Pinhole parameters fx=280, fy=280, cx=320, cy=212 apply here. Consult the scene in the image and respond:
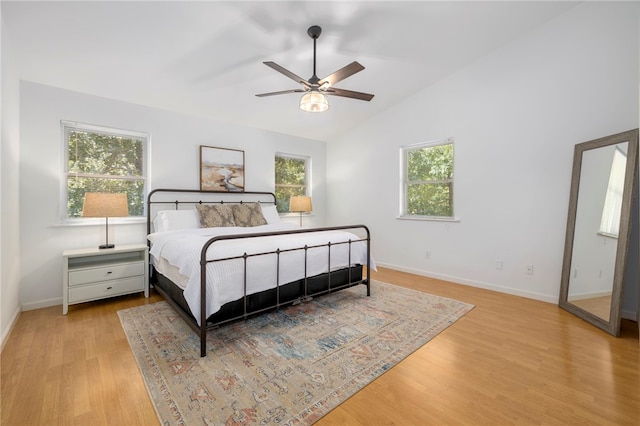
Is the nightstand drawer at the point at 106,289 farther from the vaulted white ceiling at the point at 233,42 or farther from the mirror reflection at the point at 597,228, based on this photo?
the mirror reflection at the point at 597,228

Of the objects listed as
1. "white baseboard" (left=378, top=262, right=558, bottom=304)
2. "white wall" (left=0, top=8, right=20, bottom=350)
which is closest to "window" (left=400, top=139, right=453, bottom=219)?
"white baseboard" (left=378, top=262, right=558, bottom=304)

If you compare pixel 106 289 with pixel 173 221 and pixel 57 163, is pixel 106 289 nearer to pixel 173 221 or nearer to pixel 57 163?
→ pixel 173 221

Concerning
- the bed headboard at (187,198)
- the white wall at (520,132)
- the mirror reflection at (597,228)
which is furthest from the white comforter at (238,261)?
the mirror reflection at (597,228)

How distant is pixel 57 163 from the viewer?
3260 millimetres

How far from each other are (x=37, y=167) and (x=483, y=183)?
18.1ft

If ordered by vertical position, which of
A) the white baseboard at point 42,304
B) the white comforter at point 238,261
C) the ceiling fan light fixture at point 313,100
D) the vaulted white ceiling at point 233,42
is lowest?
the white baseboard at point 42,304

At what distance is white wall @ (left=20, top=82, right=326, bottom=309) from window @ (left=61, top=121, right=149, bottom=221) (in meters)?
0.10

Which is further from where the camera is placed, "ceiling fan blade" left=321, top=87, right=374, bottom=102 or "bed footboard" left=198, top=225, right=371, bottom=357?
"ceiling fan blade" left=321, top=87, right=374, bottom=102

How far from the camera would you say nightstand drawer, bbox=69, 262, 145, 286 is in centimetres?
298

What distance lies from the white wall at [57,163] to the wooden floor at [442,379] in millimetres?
592

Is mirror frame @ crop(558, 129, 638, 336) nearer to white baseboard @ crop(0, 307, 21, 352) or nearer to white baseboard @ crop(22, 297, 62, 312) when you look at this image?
white baseboard @ crop(0, 307, 21, 352)

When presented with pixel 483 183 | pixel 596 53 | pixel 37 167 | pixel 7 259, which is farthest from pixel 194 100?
pixel 596 53

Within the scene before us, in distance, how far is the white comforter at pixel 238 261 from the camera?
2.17 meters

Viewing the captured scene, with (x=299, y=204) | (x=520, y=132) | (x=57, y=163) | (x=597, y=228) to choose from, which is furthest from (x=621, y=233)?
(x=57, y=163)
